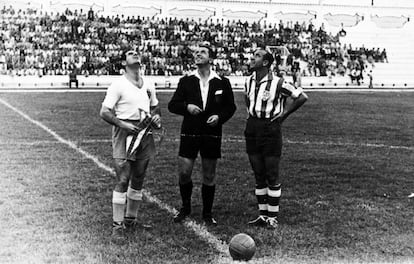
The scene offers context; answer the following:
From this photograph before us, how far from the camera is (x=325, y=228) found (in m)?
7.39

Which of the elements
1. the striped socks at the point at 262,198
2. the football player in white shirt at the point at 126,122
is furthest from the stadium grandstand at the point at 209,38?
the striped socks at the point at 262,198

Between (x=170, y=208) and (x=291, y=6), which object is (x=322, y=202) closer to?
A: (x=170, y=208)

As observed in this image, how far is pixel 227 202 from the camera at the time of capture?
8.71m

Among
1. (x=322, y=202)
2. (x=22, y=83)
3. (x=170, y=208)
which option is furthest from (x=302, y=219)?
(x=22, y=83)

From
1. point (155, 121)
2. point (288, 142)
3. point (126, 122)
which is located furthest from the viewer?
point (288, 142)

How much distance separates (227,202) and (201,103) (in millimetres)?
1795

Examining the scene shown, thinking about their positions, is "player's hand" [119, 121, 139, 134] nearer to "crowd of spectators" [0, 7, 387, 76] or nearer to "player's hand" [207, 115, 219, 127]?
"player's hand" [207, 115, 219, 127]

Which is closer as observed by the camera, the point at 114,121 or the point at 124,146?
the point at 114,121

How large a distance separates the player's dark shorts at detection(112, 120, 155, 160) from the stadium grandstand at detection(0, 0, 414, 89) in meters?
31.0

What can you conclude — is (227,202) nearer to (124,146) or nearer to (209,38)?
(124,146)

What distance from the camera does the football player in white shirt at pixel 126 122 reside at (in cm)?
697

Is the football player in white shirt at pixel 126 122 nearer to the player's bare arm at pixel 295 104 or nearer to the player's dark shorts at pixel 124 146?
the player's dark shorts at pixel 124 146

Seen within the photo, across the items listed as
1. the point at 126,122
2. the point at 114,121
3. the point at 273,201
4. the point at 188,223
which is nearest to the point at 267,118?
the point at 273,201

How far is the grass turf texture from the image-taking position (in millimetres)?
6395
